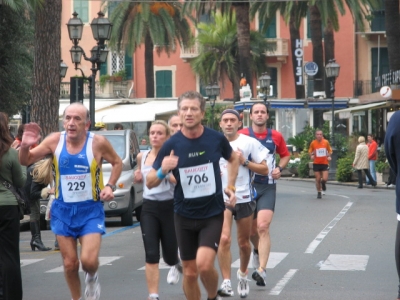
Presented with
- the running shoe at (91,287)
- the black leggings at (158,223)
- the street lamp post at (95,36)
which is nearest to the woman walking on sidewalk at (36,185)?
the black leggings at (158,223)

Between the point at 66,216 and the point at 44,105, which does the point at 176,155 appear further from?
the point at 44,105

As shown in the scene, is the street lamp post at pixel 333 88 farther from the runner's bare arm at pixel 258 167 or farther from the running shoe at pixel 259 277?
the runner's bare arm at pixel 258 167

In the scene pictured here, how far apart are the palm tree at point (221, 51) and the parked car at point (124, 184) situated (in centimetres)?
4221

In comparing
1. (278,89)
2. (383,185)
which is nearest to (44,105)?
(383,185)

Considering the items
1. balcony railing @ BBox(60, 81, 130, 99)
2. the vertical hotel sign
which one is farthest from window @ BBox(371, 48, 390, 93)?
balcony railing @ BBox(60, 81, 130, 99)

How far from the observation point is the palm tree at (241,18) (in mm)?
43719

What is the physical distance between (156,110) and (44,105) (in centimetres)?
3172

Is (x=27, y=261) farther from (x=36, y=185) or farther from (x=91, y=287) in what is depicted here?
(x=91, y=287)

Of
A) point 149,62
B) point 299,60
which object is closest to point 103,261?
point 149,62

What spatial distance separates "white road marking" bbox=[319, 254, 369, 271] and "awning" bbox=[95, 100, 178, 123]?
36575 millimetres

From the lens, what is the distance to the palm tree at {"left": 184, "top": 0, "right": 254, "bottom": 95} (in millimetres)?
43719

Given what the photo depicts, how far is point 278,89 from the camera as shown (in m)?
67.5

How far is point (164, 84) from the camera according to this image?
2665 inches

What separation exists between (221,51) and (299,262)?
167ft
